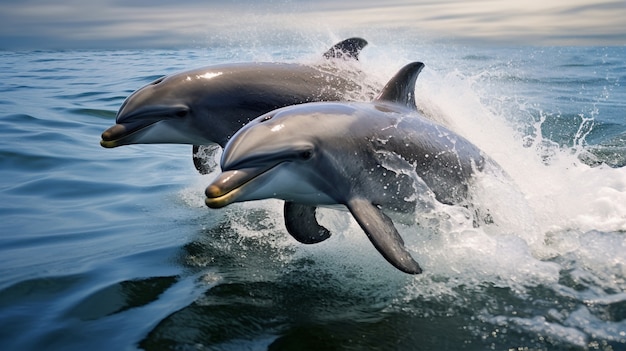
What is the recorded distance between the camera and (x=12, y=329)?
14.7ft

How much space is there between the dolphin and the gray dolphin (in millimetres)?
1088

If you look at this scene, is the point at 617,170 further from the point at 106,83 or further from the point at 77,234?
the point at 106,83

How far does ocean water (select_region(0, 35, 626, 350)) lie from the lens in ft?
14.1

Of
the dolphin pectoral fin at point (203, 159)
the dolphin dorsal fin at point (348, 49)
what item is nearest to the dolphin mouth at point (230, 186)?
the dolphin dorsal fin at point (348, 49)

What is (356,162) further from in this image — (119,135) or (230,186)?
(119,135)

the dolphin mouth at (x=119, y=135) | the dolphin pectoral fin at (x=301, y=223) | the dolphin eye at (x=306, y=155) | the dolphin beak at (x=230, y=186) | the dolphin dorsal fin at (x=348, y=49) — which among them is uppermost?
the dolphin dorsal fin at (x=348, y=49)

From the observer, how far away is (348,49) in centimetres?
776

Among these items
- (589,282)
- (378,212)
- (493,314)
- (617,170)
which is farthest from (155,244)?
(617,170)

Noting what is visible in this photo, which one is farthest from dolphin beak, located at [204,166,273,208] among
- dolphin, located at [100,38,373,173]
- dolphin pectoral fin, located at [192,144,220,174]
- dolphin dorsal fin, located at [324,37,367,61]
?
dolphin pectoral fin, located at [192,144,220,174]

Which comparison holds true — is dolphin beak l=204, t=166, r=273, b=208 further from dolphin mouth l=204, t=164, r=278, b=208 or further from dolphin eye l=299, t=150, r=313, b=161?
dolphin eye l=299, t=150, r=313, b=161

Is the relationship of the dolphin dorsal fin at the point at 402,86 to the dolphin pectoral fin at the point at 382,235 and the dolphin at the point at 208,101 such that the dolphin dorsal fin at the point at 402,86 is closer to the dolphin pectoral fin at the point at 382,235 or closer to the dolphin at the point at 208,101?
the dolphin at the point at 208,101

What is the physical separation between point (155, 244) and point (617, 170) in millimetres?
6637

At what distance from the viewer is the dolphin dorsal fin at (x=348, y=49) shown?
772cm

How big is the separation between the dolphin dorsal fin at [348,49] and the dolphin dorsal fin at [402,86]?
1.57 meters
